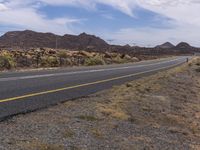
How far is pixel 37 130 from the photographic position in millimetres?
8445

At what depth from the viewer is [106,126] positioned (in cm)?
955

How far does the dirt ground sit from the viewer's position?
7.85 metres

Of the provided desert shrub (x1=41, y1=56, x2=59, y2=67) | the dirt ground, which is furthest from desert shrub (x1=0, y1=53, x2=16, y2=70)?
the dirt ground

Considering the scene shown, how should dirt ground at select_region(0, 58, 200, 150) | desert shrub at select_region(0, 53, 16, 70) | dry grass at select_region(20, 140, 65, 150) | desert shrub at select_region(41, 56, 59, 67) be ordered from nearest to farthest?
dry grass at select_region(20, 140, 65, 150), dirt ground at select_region(0, 58, 200, 150), desert shrub at select_region(0, 53, 16, 70), desert shrub at select_region(41, 56, 59, 67)

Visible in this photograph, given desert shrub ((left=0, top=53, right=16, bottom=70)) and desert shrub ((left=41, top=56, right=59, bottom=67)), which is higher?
desert shrub ((left=0, top=53, right=16, bottom=70))

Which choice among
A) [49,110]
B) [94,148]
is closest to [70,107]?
[49,110]

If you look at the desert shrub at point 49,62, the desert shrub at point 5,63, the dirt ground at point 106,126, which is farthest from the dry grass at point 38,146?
the desert shrub at point 49,62

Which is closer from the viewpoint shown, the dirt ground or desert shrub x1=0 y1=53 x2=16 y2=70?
the dirt ground

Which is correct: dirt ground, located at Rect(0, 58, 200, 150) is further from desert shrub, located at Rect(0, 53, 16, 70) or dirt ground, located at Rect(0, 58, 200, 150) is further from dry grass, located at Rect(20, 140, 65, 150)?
desert shrub, located at Rect(0, 53, 16, 70)

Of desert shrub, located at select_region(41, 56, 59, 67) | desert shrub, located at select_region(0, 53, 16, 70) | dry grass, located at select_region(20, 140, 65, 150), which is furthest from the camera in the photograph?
desert shrub, located at select_region(41, 56, 59, 67)

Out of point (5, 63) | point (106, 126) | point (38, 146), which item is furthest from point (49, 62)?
point (38, 146)

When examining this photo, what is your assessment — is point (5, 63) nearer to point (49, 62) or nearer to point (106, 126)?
point (49, 62)

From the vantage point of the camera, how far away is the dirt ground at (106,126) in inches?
309

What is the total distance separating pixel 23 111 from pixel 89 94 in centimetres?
485
